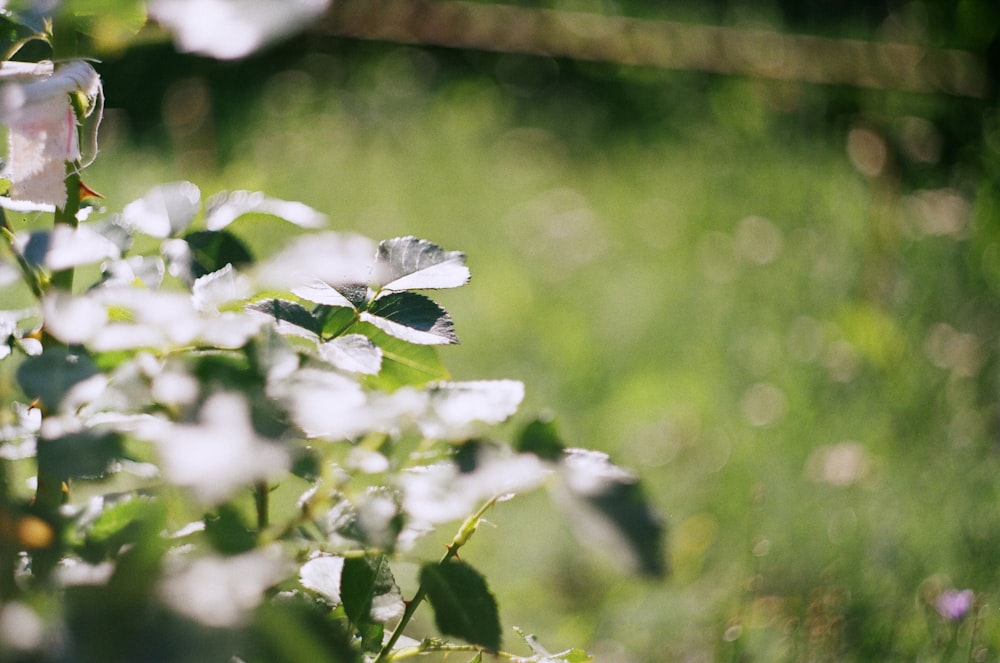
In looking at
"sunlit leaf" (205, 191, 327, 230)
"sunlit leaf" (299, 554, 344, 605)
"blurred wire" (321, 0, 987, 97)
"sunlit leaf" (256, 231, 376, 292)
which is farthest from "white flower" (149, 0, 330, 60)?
"blurred wire" (321, 0, 987, 97)

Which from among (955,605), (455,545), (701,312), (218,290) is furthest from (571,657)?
(701,312)

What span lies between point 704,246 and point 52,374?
261 centimetres

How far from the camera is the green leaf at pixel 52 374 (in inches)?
19.7

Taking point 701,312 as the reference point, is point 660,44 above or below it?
above

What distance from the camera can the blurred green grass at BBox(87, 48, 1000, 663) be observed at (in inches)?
62.4

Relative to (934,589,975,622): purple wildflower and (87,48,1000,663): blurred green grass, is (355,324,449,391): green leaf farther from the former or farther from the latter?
(934,589,975,622): purple wildflower

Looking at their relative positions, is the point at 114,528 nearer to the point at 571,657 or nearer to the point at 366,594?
the point at 366,594

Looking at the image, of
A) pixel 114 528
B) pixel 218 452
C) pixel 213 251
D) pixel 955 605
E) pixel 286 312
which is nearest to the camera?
pixel 218 452

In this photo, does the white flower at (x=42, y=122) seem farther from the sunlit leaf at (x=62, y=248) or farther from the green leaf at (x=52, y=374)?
the green leaf at (x=52, y=374)

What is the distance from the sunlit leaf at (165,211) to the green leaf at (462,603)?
32 cm

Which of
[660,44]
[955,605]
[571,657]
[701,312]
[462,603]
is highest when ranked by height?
[462,603]

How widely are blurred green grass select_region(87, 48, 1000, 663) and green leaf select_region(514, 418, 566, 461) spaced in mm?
129

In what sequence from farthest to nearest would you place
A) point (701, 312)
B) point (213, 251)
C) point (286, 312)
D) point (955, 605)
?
point (701, 312) < point (955, 605) < point (213, 251) < point (286, 312)

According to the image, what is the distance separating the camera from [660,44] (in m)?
4.29
